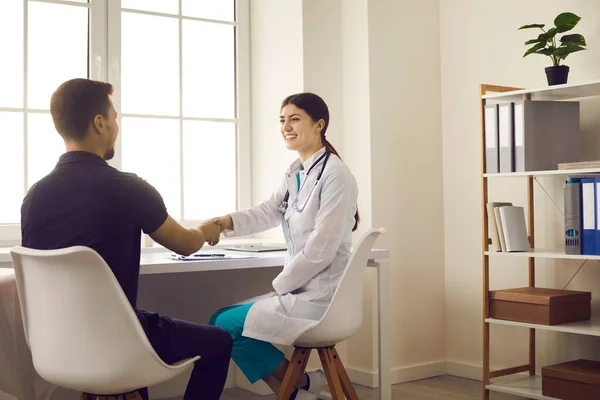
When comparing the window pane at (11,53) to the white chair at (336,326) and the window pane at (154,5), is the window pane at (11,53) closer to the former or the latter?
the window pane at (154,5)

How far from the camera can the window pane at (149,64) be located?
380 centimetres

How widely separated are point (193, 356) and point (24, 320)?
493 mm

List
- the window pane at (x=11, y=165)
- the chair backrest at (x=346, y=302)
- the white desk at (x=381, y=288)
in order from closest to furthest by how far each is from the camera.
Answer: the chair backrest at (x=346, y=302)
the white desk at (x=381, y=288)
the window pane at (x=11, y=165)

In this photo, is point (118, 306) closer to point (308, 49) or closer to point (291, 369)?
point (291, 369)

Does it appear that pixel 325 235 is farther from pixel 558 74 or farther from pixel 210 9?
pixel 210 9

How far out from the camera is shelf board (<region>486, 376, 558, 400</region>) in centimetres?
325

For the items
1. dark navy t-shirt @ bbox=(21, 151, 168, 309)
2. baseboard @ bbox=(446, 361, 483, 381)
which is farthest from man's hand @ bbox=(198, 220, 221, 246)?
baseboard @ bbox=(446, 361, 483, 381)

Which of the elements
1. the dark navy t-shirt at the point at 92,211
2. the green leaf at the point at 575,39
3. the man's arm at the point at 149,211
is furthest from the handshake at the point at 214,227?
the green leaf at the point at 575,39

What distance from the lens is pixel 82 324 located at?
79.3 inches

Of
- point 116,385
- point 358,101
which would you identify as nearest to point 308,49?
point 358,101

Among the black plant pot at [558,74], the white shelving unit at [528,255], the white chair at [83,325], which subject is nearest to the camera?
the white chair at [83,325]

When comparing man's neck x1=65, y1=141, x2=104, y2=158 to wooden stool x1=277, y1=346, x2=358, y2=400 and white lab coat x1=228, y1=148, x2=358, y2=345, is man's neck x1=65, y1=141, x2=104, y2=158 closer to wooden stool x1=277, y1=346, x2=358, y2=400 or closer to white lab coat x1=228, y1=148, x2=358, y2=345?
white lab coat x1=228, y1=148, x2=358, y2=345

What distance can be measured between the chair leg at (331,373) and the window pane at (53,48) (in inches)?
69.2

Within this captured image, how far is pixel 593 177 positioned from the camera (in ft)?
10.4
